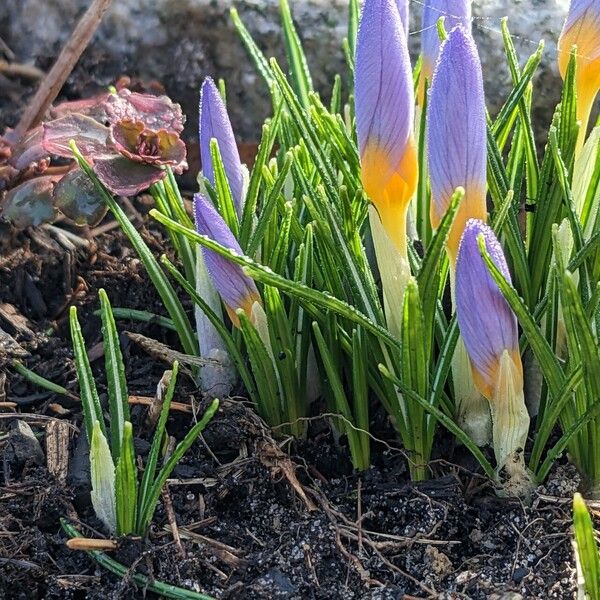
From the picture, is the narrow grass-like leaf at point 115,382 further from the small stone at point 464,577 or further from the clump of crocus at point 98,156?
the small stone at point 464,577


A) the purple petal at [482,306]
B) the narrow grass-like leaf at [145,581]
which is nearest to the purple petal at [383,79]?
the purple petal at [482,306]

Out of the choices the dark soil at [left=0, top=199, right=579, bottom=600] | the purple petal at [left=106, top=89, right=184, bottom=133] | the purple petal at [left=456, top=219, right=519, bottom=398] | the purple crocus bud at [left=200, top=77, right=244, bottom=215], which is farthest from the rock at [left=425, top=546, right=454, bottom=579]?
the purple petal at [left=106, top=89, right=184, bottom=133]

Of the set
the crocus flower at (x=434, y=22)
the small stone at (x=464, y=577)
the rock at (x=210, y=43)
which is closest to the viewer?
the small stone at (x=464, y=577)

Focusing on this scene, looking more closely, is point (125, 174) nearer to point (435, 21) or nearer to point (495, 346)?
point (435, 21)

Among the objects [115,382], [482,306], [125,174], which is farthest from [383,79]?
[125,174]

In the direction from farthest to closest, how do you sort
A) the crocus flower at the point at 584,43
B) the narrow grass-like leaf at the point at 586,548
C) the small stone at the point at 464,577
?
the crocus flower at the point at 584,43, the small stone at the point at 464,577, the narrow grass-like leaf at the point at 586,548
